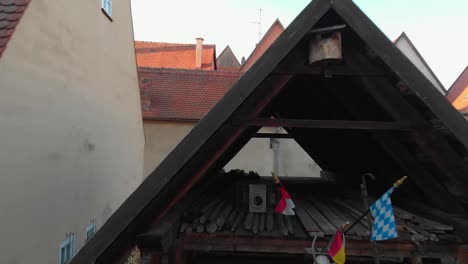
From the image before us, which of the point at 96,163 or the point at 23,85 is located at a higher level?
the point at 23,85

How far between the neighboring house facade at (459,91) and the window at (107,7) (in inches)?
723

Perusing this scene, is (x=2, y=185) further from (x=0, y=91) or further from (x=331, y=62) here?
(x=331, y=62)

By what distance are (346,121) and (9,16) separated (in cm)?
511

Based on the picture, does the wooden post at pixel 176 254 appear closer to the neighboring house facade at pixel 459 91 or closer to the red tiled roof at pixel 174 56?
the neighboring house facade at pixel 459 91

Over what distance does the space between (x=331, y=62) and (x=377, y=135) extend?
80cm

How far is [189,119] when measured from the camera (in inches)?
636

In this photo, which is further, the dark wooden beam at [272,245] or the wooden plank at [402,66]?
the dark wooden beam at [272,245]

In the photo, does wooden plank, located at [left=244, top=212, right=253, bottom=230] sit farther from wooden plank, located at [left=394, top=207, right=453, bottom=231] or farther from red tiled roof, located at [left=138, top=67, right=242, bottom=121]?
red tiled roof, located at [left=138, top=67, right=242, bottom=121]

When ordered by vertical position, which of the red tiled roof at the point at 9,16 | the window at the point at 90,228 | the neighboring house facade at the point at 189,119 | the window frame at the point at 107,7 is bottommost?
the window at the point at 90,228

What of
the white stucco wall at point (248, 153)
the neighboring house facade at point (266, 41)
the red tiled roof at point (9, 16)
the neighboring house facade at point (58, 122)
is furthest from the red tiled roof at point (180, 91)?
the red tiled roof at point (9, 16)

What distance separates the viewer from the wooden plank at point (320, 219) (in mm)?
2938

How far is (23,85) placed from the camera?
18.6 feet

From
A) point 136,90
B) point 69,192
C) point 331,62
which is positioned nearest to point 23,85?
point 69,192

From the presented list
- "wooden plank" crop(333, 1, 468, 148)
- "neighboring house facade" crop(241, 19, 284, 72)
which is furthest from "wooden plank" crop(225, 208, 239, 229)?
"neighboring house facade" crop(241, 19, 284, 72)
